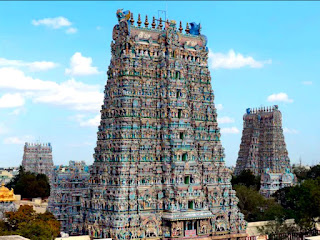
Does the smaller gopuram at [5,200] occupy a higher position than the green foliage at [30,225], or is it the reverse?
the smaller gopuram at [5,200]

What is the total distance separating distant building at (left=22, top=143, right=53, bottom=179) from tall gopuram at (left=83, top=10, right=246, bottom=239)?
236ft

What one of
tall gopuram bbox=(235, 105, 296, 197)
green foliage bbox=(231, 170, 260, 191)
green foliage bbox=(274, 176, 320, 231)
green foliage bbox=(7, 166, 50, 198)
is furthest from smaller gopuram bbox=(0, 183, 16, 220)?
tall gopuram bbox=(235, 105, 296, 197)

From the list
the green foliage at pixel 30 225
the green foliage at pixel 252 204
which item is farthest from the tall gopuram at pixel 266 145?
the green foliage at pixel 30 225

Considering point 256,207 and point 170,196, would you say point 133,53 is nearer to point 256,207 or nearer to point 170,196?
point 170,196

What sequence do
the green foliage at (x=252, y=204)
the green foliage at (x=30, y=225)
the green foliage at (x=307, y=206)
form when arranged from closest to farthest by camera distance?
the green foliage at (x=30, y=225), the green foliage at (x=307, y=206), the green foliage at (x=252, y=204)

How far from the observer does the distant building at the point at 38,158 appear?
122 meters

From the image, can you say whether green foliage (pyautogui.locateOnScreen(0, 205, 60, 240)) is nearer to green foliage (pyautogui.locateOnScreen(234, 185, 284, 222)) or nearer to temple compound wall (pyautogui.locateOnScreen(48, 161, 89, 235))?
temple compound wall (pyautogui.locateOnScreen(48, 161, 89, 235))

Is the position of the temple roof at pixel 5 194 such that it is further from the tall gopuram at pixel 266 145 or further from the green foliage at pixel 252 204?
the tall gopuram at pixel 266 145

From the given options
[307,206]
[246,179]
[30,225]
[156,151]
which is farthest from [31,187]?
[307,206]

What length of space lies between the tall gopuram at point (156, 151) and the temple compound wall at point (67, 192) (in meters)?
9.40

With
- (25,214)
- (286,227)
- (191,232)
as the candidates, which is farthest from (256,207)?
(25,214)

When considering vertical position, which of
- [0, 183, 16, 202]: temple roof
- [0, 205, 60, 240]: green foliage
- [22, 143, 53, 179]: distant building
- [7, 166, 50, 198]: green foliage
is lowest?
[0, 205, 60, 240]: green foliage

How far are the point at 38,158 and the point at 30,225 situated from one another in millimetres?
75952

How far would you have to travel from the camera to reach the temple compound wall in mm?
61781
